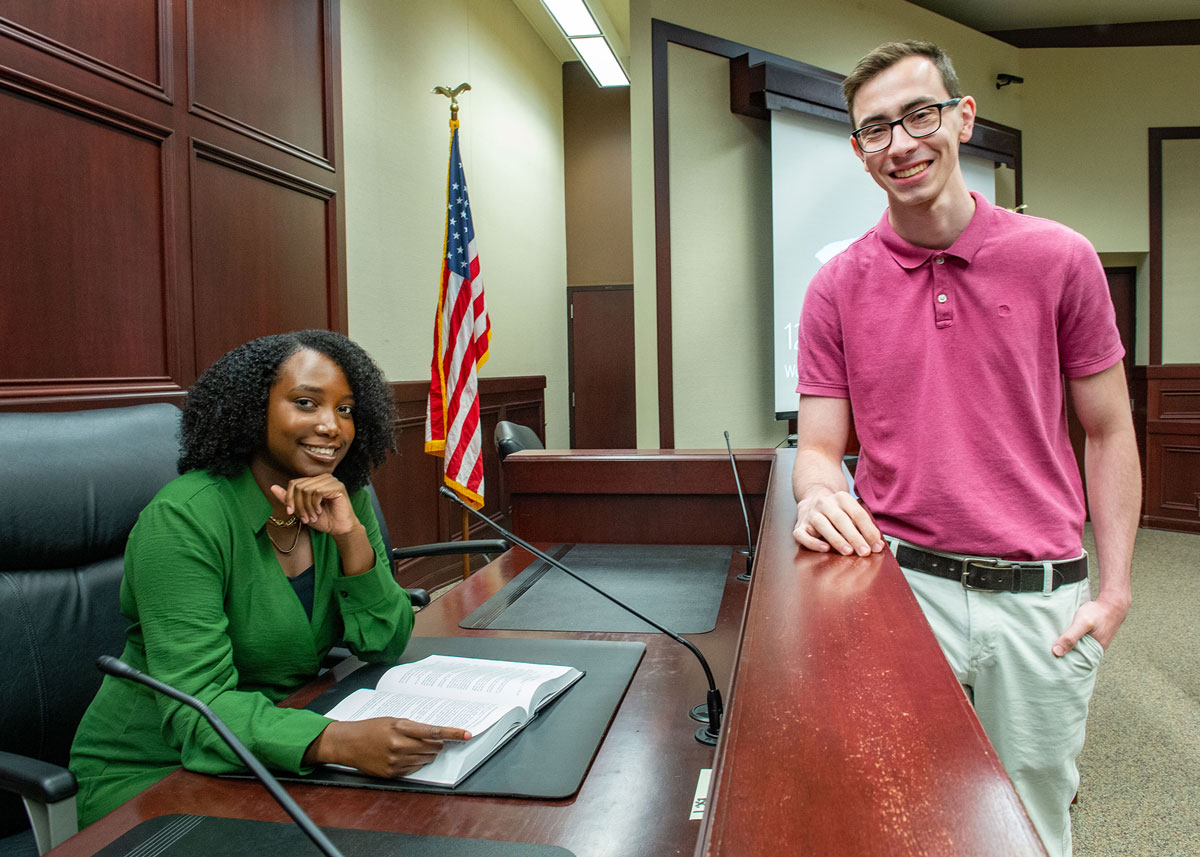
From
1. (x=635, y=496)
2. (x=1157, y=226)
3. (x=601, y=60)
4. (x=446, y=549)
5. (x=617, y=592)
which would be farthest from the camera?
(x=1157, y=226)

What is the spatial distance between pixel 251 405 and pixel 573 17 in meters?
4.05

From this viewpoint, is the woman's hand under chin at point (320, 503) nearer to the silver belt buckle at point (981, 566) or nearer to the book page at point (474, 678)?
the book page at point (474, 678)

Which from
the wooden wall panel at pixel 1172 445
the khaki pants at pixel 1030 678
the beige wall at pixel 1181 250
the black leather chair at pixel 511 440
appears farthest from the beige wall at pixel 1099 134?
the khaki pants at pixel 1030 678

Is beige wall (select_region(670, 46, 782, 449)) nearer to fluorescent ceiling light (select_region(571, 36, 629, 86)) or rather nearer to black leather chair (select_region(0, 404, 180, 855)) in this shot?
fluorescent ceiling light (select_region(571, 36, 629, 86))

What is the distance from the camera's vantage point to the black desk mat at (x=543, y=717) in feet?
2.75

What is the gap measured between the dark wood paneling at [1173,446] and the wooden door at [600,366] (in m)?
3.69

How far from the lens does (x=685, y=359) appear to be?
153 inches

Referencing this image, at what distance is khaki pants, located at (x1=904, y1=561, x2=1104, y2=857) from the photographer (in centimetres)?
114

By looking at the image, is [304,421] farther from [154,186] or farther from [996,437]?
[154,186]

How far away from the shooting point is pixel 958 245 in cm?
119

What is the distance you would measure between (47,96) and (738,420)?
2931 millimetres

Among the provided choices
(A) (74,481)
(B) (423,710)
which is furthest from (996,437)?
(A) (74,481)

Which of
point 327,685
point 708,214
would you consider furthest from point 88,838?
point 708,214

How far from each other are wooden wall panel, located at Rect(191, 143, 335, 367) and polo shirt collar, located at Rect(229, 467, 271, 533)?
1560 millimetres
